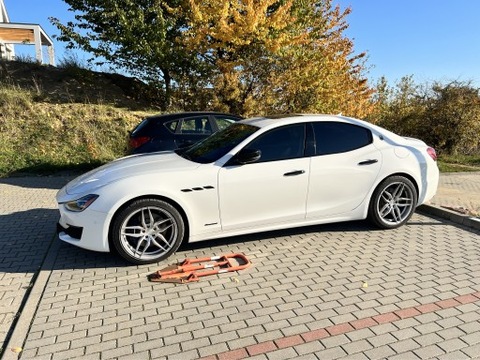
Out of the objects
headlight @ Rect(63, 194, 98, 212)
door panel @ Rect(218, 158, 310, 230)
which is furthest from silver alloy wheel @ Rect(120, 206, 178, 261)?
door panel @ Rect(218, 158, 310, 230)

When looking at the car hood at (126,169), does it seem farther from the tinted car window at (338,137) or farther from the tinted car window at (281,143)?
the tinted car window at (338,137)

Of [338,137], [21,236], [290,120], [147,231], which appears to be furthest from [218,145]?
[21,236]

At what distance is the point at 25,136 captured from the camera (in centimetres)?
1102

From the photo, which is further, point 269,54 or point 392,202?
point 269,54

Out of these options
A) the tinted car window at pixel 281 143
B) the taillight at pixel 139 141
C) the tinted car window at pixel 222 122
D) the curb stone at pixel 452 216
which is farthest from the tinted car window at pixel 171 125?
the curb stone at pixel 452 216

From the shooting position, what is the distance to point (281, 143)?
4.80 metres

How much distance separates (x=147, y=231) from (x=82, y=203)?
747 mm

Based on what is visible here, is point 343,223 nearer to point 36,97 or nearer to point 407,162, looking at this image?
point 407,162

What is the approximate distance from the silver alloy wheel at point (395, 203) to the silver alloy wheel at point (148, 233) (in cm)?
276

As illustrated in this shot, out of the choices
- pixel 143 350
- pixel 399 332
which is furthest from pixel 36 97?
pixel 399 332

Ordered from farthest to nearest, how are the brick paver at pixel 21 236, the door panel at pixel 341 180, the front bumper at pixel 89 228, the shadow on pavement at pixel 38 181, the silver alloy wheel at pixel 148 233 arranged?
1. the shadow on pavement at pixel 38 181
2. the door panel at pixel 341 180
3. the silver alloy wheel at pixel 148 233
4. the front bumper at pixel 89 228
5. the brick paver at pixel 21 236

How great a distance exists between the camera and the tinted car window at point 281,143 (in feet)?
15.4

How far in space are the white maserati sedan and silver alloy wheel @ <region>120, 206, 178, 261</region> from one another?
1 centimetres

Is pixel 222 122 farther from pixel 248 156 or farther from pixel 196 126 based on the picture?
pixel 248 156
